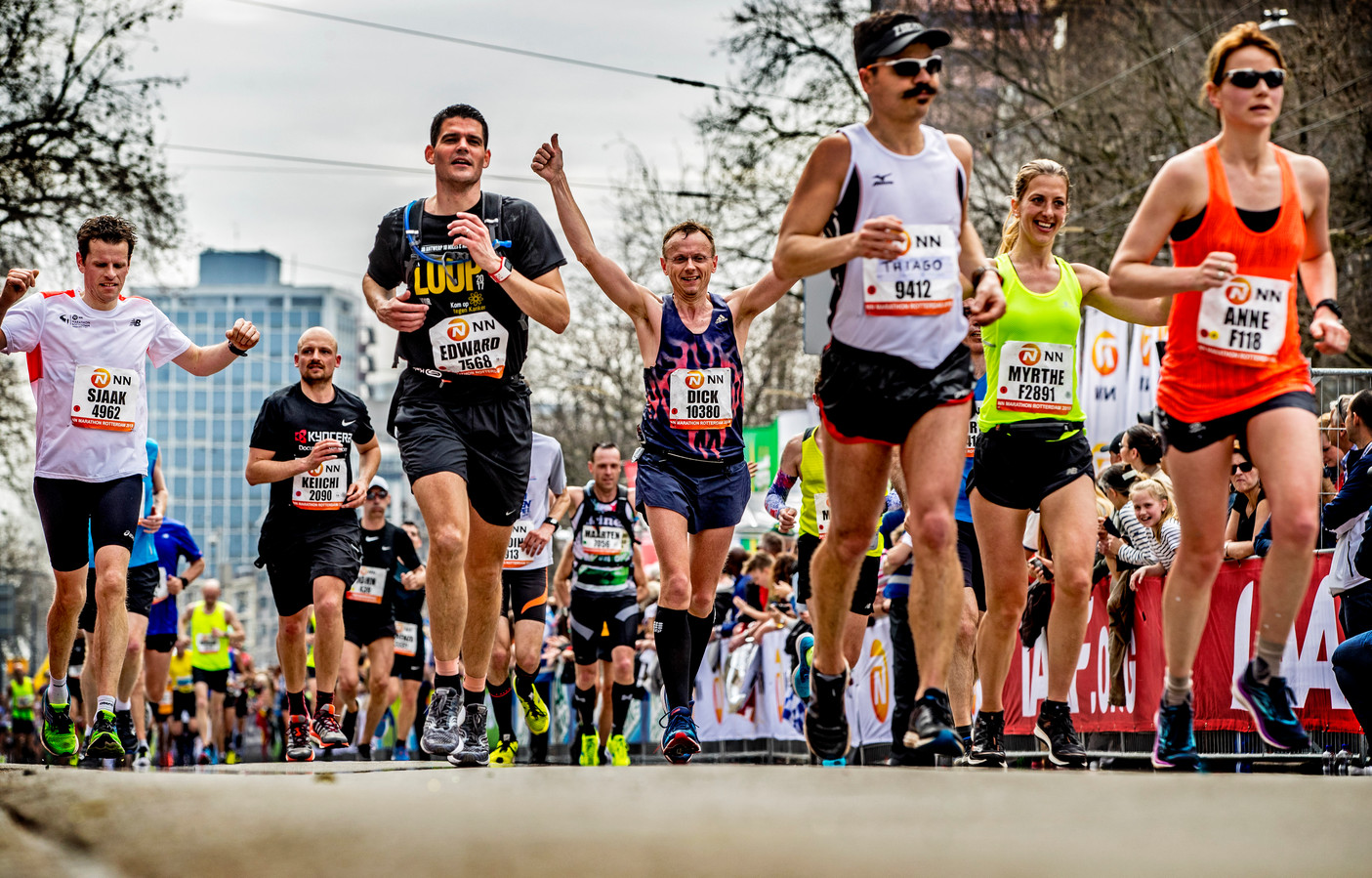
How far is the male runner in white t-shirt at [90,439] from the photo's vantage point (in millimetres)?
9086

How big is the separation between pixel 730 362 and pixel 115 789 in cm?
461

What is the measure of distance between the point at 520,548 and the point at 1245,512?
18.7ft

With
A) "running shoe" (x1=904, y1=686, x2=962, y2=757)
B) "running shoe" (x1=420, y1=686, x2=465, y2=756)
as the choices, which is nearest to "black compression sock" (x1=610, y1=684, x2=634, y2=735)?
"running shoe" (x1=420, y1=686, x2=465, y2=756)

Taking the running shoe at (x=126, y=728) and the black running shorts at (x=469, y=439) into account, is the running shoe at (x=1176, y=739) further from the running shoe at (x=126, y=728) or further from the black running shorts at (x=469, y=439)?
the running shoe at (x=126, y=728)

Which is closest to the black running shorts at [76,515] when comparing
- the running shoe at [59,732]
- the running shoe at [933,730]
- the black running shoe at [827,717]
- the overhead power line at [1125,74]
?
the running shoe at [59,732]

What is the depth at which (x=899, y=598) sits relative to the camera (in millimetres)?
10984

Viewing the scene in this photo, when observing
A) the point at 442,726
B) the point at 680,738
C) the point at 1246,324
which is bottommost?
the point at 680,738

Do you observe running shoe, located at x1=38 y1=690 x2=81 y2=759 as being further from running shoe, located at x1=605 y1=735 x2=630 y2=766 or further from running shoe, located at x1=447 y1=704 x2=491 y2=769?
running shoe, located at x1=605 y1=735 x2=630 y2=766

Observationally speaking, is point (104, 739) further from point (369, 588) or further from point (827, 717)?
point (369, 588)

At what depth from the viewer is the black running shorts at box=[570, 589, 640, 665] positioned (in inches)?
561

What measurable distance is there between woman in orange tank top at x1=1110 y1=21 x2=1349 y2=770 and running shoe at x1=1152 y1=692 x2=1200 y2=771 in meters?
0.01

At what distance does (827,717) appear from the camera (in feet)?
22.0

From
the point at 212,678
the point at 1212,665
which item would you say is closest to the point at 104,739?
the point at 1212,665

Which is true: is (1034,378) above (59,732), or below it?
above
